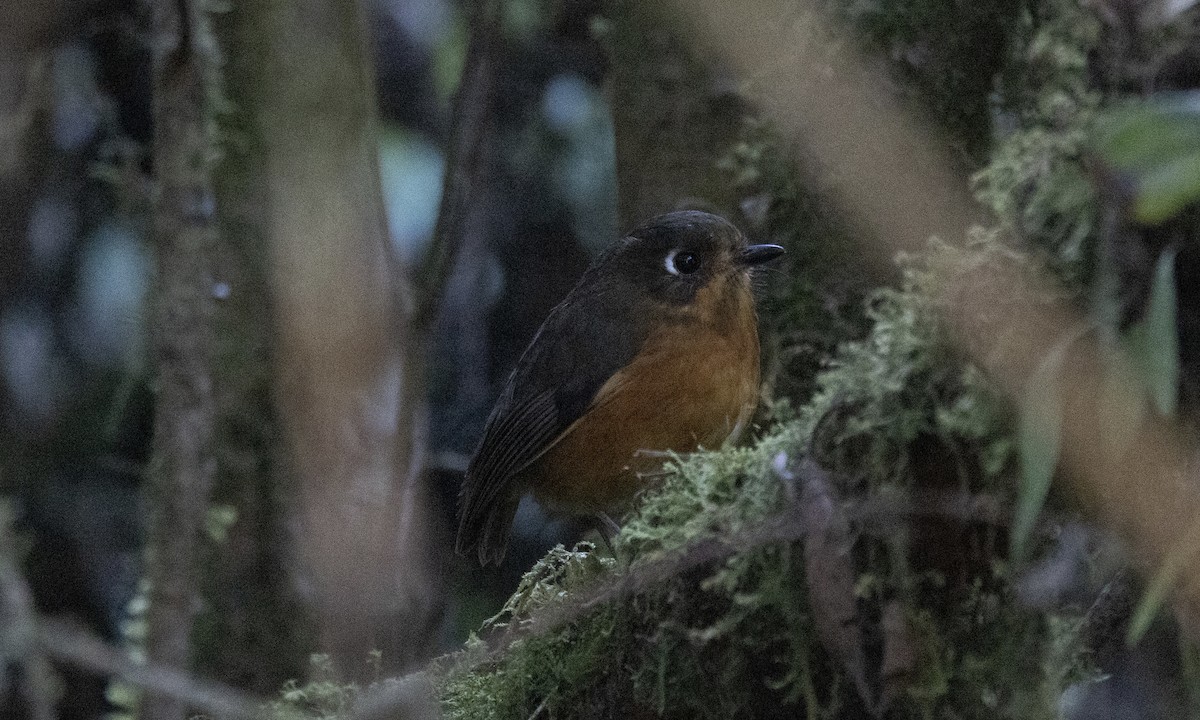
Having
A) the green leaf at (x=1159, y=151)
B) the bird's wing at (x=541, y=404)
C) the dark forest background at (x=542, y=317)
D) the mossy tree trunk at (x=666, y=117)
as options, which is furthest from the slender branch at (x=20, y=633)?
the mossy tree trunk at (x=666, y=117)

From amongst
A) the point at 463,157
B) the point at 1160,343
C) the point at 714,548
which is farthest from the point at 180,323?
the point at 1160,343

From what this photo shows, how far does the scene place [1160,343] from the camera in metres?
1.65

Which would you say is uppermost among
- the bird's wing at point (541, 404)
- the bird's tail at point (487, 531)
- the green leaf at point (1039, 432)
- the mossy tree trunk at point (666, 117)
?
the mossy tree trunk at point (666, 117)

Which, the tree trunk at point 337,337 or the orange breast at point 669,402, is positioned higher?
the tree trunk at point 337,337

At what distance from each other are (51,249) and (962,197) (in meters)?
3.99

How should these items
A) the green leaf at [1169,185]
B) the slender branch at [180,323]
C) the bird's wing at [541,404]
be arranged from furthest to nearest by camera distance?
the slender branch at [180,323], the bird's wing at [541,404], the green leaf at [1169,185]

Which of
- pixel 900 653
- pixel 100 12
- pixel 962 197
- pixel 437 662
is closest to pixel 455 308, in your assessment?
pixel 100 12

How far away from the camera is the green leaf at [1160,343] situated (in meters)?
1.63

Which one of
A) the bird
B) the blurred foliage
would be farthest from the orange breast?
the blurred foliage

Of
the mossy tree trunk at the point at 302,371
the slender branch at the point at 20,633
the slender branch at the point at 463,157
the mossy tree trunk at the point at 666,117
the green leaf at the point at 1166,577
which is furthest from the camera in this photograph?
the slender branch at the point at 463,157

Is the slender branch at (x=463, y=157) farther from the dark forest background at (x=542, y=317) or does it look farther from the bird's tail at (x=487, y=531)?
the bird's tail at (x=487, y=531)

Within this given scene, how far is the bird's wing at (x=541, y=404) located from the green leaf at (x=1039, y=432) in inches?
95.4

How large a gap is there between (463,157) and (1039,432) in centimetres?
396

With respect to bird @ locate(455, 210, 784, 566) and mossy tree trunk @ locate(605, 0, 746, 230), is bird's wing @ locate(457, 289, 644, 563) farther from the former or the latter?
mossy tree trunk @ locate(605, 0, 746, 230)
